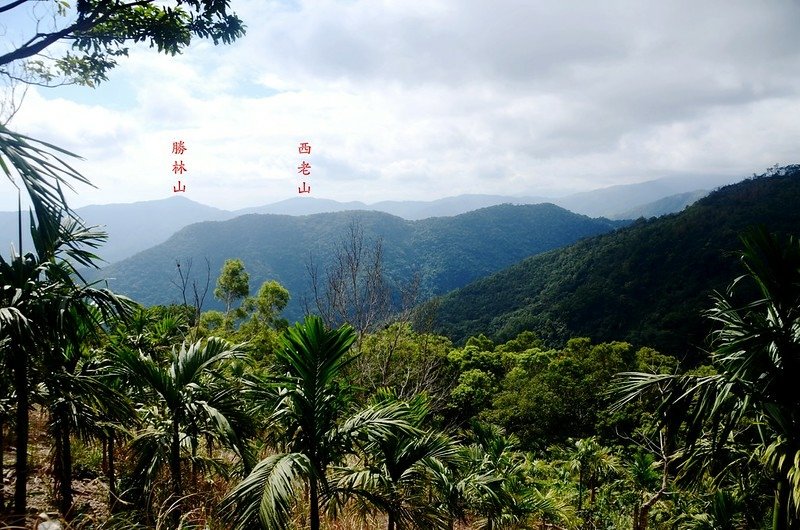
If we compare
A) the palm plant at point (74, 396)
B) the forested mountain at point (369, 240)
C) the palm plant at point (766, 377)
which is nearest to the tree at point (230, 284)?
the palm plant at point (74, 396)

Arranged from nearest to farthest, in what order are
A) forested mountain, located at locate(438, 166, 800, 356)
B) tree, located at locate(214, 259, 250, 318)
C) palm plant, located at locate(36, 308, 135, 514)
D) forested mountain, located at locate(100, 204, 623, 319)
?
palm plant, located at locate(36, 308, 135, 514) → tree, located at locate(214, 259, 250, 318) → forested mountain, located at locate(438, 166, 800, 356) → forested mountain, located at locate(100, 204, 623, 319)

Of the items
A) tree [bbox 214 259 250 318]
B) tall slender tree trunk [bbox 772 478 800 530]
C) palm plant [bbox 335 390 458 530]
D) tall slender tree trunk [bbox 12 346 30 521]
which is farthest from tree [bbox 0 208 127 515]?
tree [bbox 214 259 250 318]

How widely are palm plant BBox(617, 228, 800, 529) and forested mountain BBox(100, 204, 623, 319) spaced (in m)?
101

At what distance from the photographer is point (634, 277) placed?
49.4m

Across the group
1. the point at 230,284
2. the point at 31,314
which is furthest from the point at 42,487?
the point at 230,284

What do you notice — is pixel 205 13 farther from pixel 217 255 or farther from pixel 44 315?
pixel 217 255

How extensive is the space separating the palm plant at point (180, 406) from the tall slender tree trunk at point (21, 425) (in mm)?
573

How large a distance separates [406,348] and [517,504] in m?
11.0

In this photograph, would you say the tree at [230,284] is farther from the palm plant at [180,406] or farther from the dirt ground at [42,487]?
the palm plant at [180,406]

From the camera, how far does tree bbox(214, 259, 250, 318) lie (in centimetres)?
2020

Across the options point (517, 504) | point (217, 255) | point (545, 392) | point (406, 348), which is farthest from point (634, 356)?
point (217, 255)

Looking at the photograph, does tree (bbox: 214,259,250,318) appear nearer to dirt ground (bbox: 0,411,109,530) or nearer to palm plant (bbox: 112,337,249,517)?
dirt ground (bbox: 0,411,109,530)

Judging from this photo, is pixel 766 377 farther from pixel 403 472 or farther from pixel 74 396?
pixel 74 396

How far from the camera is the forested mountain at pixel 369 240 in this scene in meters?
119
